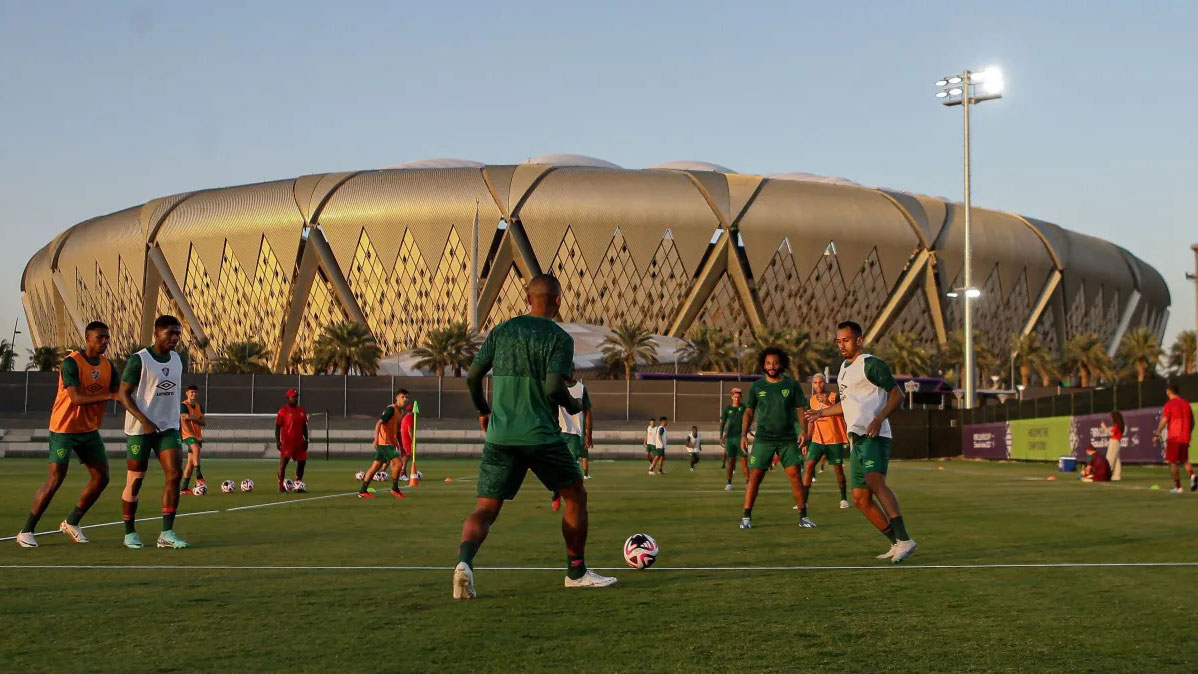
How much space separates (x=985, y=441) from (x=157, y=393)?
37.2 m

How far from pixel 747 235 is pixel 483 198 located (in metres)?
21.4

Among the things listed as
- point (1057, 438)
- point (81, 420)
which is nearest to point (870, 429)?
point (81, 420)

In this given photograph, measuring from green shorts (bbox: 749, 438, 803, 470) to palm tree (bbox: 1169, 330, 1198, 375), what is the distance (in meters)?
102

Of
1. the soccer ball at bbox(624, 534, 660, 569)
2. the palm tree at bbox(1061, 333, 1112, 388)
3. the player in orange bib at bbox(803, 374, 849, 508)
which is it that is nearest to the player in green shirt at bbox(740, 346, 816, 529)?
the player in orange bib at bbox(803, 374, 849, 508)

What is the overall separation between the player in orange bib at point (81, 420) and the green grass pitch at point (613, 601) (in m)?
0.31

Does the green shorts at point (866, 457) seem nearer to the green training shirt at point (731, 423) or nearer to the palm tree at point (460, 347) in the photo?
the green training shirt at point (731, 423)

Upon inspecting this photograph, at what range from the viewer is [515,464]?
6797 mm

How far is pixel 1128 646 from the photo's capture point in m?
5.19

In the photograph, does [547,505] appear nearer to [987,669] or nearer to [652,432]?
[987,669]

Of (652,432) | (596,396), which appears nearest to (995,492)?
(652,432)

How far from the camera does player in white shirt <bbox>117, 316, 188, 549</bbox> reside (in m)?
9.51

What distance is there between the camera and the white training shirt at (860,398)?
9070 mm

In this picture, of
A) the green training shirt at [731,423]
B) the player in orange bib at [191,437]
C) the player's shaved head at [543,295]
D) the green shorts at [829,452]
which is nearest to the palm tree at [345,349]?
the green training shirt at [731,423]

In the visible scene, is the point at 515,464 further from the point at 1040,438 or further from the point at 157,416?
the point at 1040,438
